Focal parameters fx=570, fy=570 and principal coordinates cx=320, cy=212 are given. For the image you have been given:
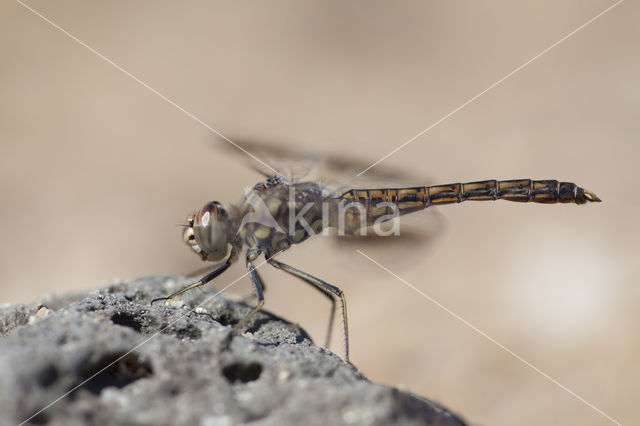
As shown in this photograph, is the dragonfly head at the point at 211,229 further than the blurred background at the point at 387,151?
No

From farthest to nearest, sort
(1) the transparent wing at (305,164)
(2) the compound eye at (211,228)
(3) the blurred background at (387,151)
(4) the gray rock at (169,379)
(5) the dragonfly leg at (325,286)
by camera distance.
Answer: (3) the blurred background at (387,151)
(1) the transparent wing at (305,164)
(5) the dragonfly leg at (325,286)
(2) the compound eye at (211,228)
(4) the gray rock at (169,379)

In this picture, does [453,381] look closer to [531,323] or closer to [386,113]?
[531,323]

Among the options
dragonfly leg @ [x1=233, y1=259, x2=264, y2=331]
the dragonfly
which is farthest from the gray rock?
the dragonfly

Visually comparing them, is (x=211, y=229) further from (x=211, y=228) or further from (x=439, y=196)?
(x=439, y=196)

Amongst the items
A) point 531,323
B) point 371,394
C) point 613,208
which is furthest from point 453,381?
point 371,394

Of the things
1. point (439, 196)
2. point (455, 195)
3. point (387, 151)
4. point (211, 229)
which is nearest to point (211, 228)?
point (211, 229)

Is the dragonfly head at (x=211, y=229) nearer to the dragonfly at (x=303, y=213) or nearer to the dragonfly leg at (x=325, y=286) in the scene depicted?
the dragonfly at (x=303, y=213)

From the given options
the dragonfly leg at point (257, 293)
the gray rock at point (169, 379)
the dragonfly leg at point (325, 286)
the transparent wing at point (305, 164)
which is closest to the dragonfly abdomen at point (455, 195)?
the transparent wing at point (305, 164)

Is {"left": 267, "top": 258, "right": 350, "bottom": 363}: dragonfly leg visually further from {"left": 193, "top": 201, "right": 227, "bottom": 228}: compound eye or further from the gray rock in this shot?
the gray rock
